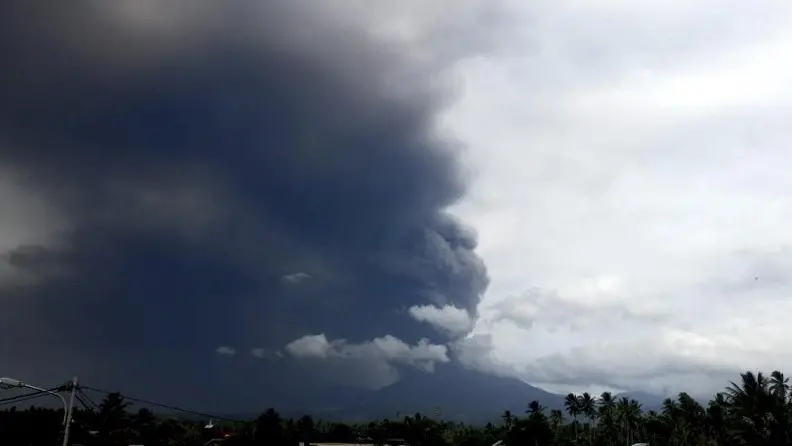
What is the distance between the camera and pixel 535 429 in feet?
342

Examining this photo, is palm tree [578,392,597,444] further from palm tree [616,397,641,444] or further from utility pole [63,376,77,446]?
utility pole [63,376,77,446]

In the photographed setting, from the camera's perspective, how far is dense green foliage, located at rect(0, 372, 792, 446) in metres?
57.7

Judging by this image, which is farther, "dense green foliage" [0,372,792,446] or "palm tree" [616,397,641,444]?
"palm tree" [616,397,641,444]

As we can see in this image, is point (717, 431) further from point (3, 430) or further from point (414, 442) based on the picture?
point (3, 430)

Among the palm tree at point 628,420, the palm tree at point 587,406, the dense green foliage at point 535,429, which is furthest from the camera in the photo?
the palm tree at point 587,406

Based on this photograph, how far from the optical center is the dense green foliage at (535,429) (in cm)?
5769

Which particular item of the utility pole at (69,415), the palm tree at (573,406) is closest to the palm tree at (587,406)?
the palm tree at (573,406)

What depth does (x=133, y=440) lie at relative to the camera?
114 meters

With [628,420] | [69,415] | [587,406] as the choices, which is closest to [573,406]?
[587,406]

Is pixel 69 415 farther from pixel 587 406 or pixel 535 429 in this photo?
pixel 587 406

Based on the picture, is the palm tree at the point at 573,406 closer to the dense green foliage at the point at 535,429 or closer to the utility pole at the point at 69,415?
the dense green foliage at the point at 535,429

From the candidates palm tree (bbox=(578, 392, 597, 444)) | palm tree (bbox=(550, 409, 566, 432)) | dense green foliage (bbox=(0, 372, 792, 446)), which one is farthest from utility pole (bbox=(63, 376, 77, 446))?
palm tree (bbox=(578, 392, 597, 444))

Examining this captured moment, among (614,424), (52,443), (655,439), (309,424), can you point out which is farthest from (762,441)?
(309,424)

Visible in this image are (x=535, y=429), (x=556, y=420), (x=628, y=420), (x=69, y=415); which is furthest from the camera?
(x=556, y=420)
